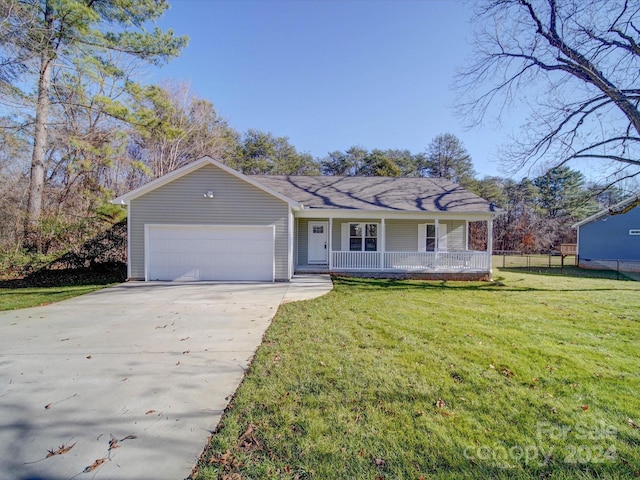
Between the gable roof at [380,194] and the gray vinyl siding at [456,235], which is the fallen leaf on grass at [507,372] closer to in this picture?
the gable roof at [380,194]

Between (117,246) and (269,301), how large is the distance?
8.32 meters

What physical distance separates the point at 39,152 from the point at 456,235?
19.1m

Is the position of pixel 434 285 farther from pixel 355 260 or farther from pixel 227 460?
pixel 227 460

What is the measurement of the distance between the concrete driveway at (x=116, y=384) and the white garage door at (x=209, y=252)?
362 centimetres

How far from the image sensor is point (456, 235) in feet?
47.5

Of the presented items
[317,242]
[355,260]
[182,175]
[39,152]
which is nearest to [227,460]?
[182,175]

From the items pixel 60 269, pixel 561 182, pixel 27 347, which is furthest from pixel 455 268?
pixel 561 182

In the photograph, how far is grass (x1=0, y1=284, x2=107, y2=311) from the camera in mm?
7340

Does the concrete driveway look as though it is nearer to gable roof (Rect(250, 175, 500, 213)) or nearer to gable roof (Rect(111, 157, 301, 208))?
gable roof (Rect(111, 157, 301, 208))

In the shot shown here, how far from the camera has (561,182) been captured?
3412 centimetres

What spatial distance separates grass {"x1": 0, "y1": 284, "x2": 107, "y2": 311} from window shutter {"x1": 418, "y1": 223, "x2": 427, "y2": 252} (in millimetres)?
12885

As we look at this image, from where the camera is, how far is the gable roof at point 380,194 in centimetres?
1238

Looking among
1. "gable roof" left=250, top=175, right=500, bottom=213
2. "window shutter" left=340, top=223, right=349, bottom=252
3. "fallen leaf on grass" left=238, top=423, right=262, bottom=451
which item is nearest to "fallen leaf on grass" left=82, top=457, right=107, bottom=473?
"fallen leaf on grass" left=238, top=423, right=262, bottom=451

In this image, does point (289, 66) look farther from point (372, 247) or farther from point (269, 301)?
point (269, 301)
